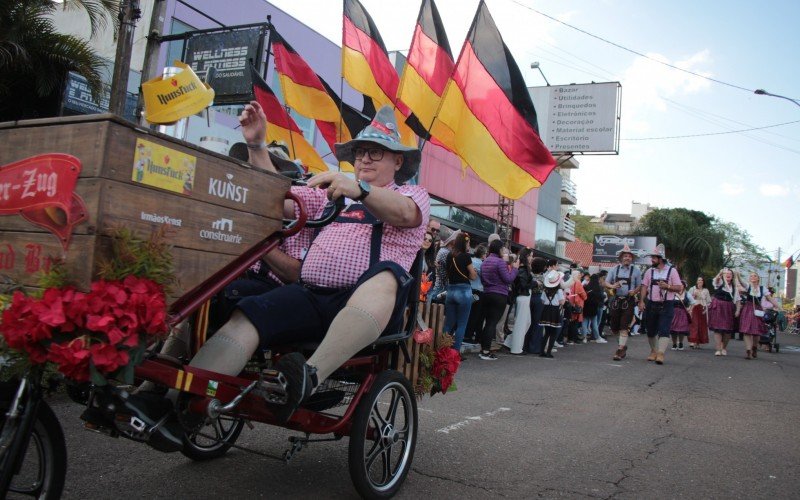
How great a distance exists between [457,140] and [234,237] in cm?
355

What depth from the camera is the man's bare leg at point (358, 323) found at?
2.79 metres

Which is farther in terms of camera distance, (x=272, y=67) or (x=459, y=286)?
(x=272, y=67)

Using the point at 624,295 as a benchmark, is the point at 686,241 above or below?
above

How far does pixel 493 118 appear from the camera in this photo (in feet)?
18.3

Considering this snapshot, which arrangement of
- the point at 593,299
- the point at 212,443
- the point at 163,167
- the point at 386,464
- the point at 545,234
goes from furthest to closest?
1. the point at 545,234
2. the point at 593,299
3. the point at 212,443
4. the point at 386,464
5. the point at 163,167

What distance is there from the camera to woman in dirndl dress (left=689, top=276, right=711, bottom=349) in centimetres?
1531

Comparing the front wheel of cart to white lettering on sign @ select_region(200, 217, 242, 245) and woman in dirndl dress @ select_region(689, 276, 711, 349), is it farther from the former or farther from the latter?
woman in dirndl dress @ select_region(689, 276, 711, 349)

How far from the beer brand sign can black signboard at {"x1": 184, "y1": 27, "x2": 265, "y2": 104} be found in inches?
315

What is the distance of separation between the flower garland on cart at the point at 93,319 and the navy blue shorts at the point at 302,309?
0.74 meters

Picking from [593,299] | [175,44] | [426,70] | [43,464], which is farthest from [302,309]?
[175,44]

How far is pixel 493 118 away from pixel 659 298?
614cm

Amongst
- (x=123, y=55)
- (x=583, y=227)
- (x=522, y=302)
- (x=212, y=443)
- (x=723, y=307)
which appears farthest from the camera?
(x=583, y=227)

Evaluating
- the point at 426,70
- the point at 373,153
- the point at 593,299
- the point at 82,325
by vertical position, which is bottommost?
the point at 82,325

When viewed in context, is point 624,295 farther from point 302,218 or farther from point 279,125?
point 302,218
